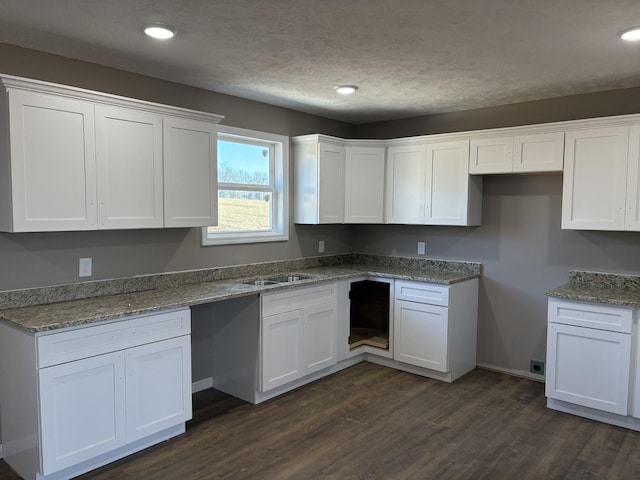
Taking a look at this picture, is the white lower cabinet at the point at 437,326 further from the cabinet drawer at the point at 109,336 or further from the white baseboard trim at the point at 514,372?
the cabinet drawer at the point at 109,336

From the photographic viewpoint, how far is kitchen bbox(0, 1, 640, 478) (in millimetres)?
2932

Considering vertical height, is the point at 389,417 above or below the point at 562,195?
below

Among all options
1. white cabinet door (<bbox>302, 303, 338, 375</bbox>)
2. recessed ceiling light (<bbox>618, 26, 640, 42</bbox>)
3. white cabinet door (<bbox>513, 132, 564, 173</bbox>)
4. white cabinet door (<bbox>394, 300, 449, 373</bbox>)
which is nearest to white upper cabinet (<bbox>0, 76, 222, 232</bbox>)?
white cabinet door (<bbox>302, 303, 338, 375</bbox>)

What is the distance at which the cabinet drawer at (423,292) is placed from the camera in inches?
157

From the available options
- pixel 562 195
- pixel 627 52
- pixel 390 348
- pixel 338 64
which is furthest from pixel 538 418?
pixel 338 64

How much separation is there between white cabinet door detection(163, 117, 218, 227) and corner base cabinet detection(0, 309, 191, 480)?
742 mm

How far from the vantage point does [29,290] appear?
2811mm

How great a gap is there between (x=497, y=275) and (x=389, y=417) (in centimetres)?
172

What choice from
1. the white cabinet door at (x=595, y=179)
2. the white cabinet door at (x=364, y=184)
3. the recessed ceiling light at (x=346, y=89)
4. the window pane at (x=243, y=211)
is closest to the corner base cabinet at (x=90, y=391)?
the window pane at (x=243, y=211)

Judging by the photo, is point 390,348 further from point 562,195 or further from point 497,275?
point 562,195

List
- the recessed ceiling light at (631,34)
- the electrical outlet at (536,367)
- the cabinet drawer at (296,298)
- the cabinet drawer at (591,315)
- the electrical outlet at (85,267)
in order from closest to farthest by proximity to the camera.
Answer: the recessed ceiling light at (631,34) < the electrical outlet at (85,267) < the cabinet drawer at (591,315) < the cabinet drawer at (296,298) < the electrical outlet at (536,367)

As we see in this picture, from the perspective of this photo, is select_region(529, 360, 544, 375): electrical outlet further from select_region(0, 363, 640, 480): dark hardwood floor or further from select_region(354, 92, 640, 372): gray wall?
select_region(0, 363, 640, 480): dark hardwood floor

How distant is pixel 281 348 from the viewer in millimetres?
3676

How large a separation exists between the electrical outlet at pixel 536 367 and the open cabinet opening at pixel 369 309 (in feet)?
4.35
